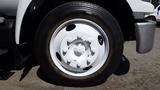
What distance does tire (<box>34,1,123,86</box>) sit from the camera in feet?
14.6

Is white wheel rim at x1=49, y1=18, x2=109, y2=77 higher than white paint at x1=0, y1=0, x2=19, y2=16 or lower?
lower

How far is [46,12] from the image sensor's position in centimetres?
480

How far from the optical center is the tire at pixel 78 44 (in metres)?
4.44

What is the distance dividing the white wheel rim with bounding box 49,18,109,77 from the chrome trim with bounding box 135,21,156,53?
42cm

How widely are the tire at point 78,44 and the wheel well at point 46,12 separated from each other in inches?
8.6

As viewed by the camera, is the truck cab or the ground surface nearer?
the truck cab

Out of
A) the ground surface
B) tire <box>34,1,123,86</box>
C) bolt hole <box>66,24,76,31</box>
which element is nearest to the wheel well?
tire <box>34,1,123,86</box>

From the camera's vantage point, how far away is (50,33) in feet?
14.6

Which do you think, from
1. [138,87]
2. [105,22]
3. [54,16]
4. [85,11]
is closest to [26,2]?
[54,16]

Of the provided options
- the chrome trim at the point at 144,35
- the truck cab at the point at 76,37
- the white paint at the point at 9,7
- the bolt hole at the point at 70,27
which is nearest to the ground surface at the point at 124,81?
the truck cab at the point at 76,37

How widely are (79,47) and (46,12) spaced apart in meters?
0.70

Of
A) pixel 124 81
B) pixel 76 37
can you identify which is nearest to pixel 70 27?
pixel 76 37

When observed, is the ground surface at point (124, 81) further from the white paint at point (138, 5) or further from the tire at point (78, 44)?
the white paint at point (138, 5)

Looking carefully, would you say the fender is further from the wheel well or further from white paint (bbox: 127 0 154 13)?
white paint (bbox: 127 0 154 13)
